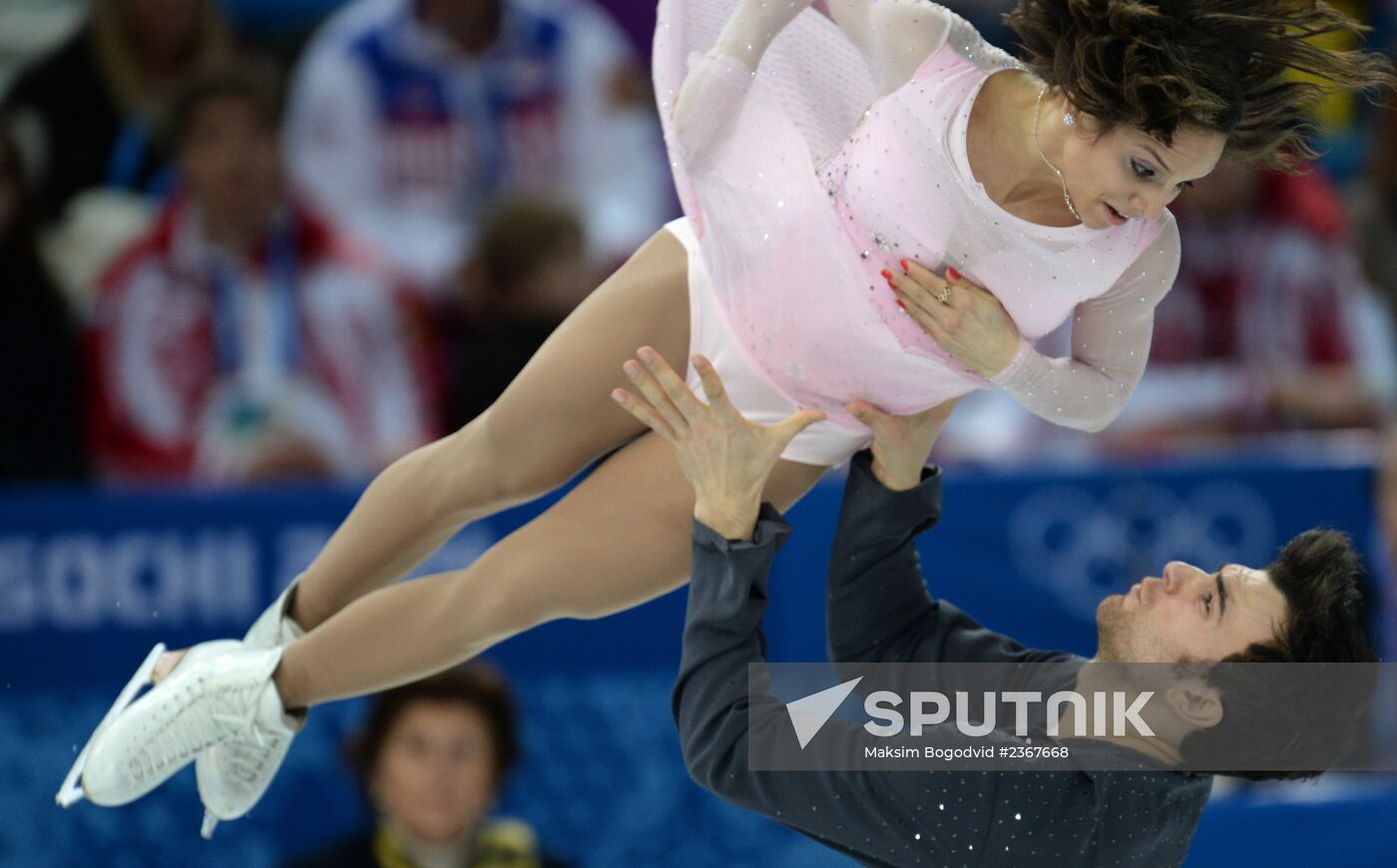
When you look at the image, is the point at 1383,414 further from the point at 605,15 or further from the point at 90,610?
the point at 90,610

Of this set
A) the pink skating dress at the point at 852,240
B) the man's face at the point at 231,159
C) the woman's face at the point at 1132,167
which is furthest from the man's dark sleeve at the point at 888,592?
the man's face at the point at 231,159

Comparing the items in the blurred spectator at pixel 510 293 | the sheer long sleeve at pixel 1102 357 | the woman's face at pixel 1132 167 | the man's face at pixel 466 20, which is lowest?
the blurred spectator at pixel 510 293

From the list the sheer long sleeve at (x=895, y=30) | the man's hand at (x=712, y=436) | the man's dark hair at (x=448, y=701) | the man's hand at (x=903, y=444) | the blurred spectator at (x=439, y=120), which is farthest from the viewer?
the blurred spectator at (x=439, y=120)

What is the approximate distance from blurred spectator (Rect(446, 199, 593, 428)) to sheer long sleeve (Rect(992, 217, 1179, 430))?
2.28 meters

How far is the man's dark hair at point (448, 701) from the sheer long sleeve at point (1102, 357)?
1.72 meters

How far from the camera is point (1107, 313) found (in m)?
2.64

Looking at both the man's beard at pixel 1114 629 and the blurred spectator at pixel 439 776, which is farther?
the blurred spectator at pixel 439 776

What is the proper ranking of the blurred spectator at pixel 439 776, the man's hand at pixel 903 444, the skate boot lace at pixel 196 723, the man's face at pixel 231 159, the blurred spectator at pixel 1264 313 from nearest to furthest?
1. the man's hand at pixel 903 444
2. the skate boot lace at pixel 196 723
3. the blurred spectator at pixel 439 776
4. the man's face at pixel 231 159
5. the blurred spectator at pixel 1264 313

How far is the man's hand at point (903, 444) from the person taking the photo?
9.16 feet

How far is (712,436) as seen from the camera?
241 centimetres

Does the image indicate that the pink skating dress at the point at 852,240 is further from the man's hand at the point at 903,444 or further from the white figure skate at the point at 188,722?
the white figure skate at the point at 188,722

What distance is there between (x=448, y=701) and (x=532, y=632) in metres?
0.34

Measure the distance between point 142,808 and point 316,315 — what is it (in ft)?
5.04

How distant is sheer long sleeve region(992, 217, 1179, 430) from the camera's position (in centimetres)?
256
